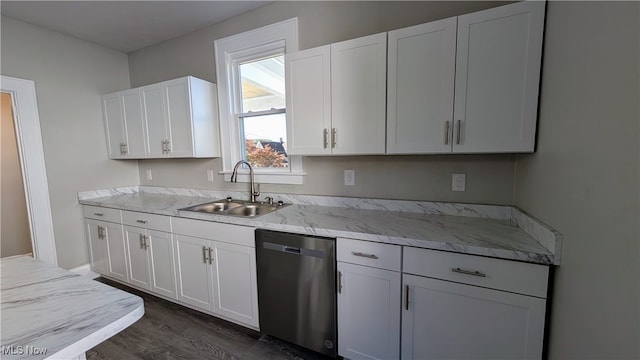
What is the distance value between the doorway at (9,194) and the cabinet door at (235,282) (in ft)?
10.2

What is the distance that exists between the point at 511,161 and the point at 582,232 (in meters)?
0.80

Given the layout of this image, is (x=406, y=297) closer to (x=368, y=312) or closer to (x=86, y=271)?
(x=368, y=312)

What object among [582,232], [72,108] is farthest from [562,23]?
[72,108]

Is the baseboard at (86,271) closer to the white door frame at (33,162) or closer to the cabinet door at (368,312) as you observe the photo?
the white door frame at (33,162)

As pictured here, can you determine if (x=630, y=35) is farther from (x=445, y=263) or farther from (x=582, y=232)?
(x=445, y=263)

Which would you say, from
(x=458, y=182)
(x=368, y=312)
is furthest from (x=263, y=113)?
(x=368, y=312)

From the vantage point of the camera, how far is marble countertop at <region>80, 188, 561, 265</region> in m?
1.19

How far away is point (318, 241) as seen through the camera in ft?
5.05

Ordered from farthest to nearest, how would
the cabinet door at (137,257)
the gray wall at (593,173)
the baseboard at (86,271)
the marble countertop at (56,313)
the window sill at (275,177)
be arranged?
the baseboard at (86,271) < the cabinet door at (137,257) < the window sill at (275,177) < the gray wall at (593,173) < the marble countertop at (56,313)

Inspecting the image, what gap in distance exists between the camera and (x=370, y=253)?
143cm

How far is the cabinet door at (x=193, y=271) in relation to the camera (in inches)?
80.3

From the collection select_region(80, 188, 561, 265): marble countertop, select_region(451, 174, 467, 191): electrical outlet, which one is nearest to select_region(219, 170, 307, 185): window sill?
select_region(80, 188, 561, 265): marble countertop

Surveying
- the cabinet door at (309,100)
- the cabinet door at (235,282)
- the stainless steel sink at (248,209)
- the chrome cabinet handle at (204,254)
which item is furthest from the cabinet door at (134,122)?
the cabinet door at (309,100)

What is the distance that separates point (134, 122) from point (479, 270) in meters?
3.42
